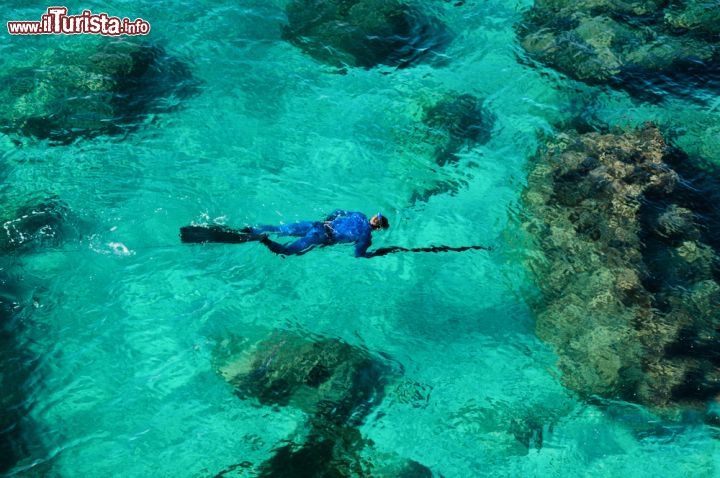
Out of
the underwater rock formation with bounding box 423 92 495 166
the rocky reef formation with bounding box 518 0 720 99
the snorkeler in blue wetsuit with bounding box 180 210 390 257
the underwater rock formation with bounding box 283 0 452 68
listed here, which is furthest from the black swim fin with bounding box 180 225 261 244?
the rocky reef formation with bounding box 518 0 720 99

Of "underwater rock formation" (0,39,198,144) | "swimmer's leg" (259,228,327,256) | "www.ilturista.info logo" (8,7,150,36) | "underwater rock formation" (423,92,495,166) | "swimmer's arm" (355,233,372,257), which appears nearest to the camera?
"swimmer's leg" (259,228,327,256)

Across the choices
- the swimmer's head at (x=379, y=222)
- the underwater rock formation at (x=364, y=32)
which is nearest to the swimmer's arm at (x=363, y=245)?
the swimmer's head at (x=379, y=222)

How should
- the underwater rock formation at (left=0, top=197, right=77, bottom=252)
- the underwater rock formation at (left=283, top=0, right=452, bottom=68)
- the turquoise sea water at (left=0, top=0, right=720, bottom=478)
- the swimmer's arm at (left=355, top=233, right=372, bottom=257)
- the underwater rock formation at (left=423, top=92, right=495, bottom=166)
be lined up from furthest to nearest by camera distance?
1. the underwater rock formation at (left=283, top=0, right=452, bottom=68)
2. the underwater rock formation at (left=423, top=92, right=495, bottom=166)
3. the underwater rock formation at (left=0, top=197, right=77, bottom=252)
4. the swimmer's arm at (left=355, top=233, right=372, bottom=257)
5. the turquoise sea water at (left=0, top=0, right=720, bottom=478)

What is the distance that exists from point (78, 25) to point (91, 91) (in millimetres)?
2854

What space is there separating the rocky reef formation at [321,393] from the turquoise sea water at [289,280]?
204 mm

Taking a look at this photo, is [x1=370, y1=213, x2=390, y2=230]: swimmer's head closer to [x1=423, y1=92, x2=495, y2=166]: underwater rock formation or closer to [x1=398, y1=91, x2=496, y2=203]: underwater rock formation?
[x1=398, y1=91, x2=496, y2=203]: underwater rock formation

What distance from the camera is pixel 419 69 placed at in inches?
579

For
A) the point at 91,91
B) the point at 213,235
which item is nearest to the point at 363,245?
the point at 213,235

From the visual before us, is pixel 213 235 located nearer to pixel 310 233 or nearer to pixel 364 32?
pixel 310 233

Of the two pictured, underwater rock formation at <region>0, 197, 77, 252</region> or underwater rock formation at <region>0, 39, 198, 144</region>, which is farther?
underwater rock formation at <region>0, 39, 198, 144</region>

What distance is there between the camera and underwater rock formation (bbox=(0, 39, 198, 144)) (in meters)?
12.3

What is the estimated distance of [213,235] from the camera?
9.95m

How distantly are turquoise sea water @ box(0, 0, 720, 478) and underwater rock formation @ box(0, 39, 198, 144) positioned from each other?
0.39m

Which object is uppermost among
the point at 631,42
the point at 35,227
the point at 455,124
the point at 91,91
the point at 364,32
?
the point at 631,42
